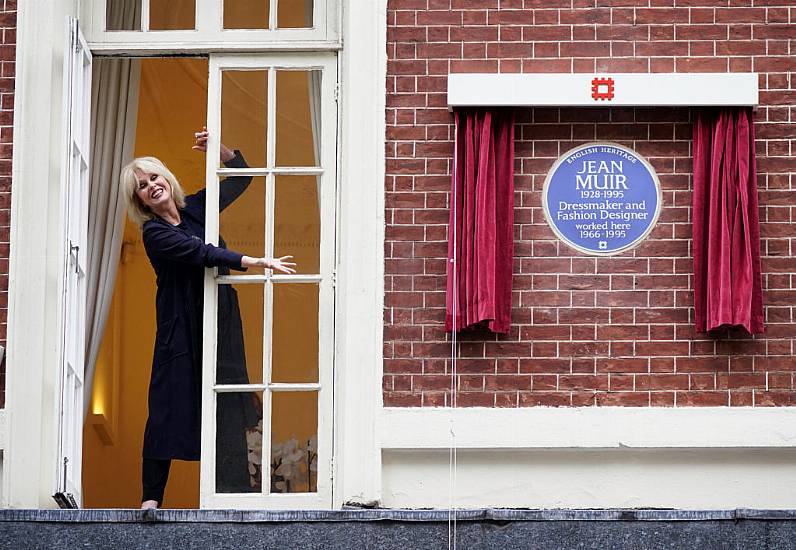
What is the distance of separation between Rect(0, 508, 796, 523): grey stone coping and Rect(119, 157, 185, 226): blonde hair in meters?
1.64

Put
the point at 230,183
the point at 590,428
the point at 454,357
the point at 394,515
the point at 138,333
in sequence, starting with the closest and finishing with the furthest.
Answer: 1. the point at 394,515
2. the point at 590,428
3. the point at 454,357
4. the point at 230,183
5. the point at 138,333

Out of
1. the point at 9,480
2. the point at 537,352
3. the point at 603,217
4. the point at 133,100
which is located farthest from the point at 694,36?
the point at 9,480

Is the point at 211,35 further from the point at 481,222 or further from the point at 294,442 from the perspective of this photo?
the point at 294,442

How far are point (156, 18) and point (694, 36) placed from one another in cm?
283

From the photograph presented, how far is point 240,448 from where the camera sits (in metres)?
8.90

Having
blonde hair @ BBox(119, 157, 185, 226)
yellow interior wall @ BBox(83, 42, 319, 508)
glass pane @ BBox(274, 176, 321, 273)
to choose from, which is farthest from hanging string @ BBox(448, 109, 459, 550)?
yellow interior wall @ BBox(83, 42, 319, 508)

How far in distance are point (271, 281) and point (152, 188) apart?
2.58 ft

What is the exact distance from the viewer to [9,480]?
866cm

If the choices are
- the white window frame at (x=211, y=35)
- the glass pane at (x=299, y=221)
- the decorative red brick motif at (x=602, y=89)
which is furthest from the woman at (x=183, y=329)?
→ the decorative red brick motif at (x=602, y=89)

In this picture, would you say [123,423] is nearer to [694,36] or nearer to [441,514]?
Answer: [441,514]

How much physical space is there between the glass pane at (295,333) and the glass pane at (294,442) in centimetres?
11

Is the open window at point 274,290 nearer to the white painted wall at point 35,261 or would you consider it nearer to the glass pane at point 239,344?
the glass pane at point 239,344

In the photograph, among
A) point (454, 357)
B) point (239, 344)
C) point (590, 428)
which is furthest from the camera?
point (239, 344)

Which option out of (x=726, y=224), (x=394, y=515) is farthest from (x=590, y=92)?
(x=394, y=515)
